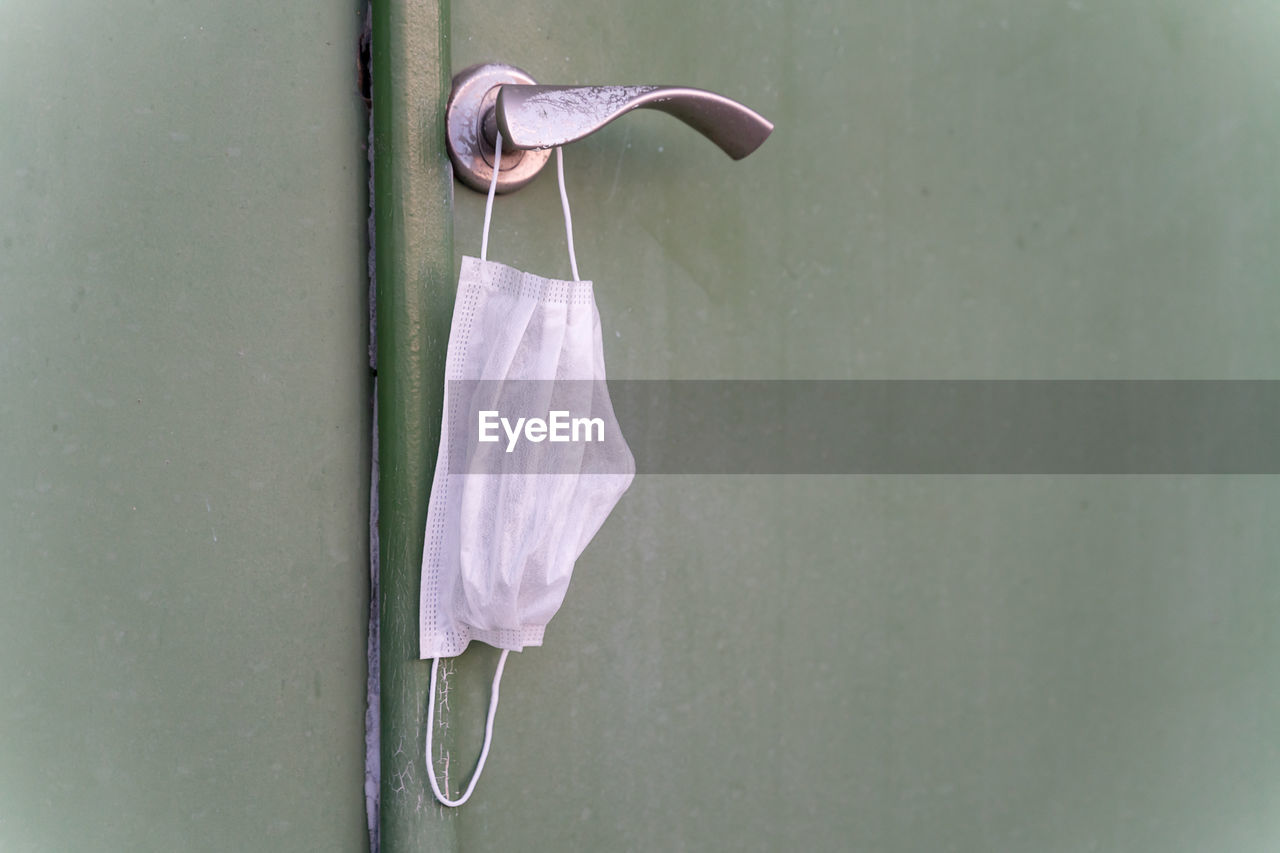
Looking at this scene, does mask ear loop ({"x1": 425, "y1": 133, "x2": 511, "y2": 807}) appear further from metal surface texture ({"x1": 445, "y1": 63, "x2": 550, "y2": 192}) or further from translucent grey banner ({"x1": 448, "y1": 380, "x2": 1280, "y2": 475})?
translucent grey banner ({"x1": 448, "y1": 380, "x2": 1280, "y2": 475})

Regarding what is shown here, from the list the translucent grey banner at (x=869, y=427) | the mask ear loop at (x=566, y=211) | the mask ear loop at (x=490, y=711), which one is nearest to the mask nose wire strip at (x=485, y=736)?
the mask ear loop at (x=490, y=711)

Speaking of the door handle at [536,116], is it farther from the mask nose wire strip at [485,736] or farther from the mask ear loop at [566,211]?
the mask nose wire strip at [485,736]

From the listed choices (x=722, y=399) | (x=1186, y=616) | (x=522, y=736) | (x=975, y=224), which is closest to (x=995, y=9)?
(x=975, y=224)

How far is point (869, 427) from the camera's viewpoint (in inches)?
28.8

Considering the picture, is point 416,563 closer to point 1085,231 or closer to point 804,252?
point 804,252

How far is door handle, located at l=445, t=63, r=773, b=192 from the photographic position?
518 millimetres

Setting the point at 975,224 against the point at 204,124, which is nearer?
the point at 204,124

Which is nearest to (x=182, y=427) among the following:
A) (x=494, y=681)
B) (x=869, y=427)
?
(x=494, y=681)

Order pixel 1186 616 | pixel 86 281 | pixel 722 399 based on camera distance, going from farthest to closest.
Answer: pixel 1186 616 → pixel 722 399 → pixel 86 281

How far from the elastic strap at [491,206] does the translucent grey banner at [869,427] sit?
9cm

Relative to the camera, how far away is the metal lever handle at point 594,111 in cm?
52

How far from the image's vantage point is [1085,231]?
→ 829 mm

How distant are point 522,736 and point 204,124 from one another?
0.42 metres

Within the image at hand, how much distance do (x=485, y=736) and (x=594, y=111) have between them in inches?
15.1
